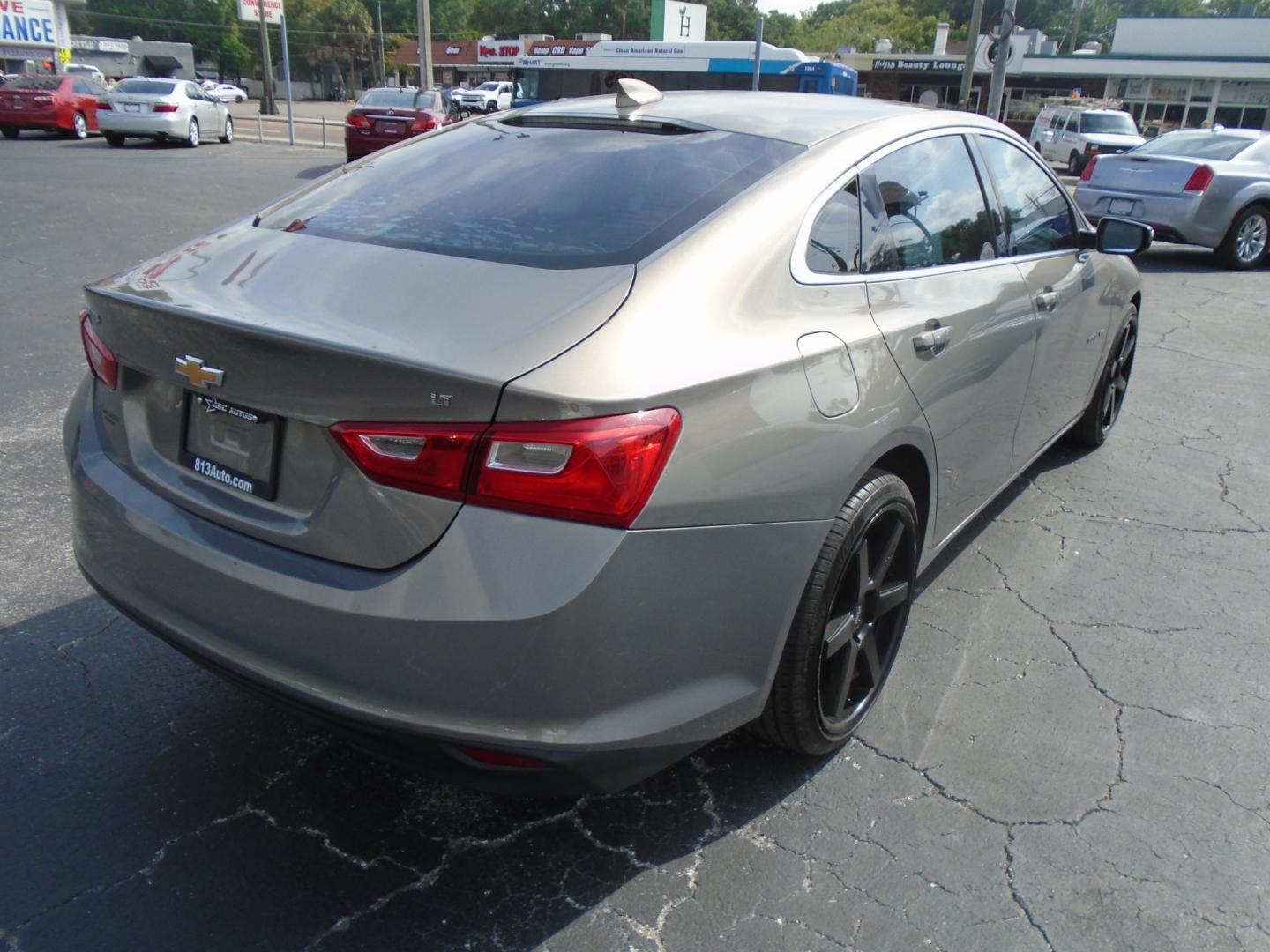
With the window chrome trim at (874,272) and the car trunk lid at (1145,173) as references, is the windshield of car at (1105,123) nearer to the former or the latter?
the car trunk lid at (1145,173)

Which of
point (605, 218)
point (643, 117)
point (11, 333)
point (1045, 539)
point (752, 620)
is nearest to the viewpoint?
point (752, 620)

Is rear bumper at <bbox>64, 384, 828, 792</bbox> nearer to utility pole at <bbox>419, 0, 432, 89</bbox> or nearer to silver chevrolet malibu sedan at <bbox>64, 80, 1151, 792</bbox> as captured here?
silver chevrolet malibu sedan at <bbox>64, 80, 1151, 792</bbox>

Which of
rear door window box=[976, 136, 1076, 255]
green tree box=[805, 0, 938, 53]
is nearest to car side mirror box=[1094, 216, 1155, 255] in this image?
rear door window box=[976, 136, 1076, 255]

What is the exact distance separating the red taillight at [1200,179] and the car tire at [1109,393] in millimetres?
7224

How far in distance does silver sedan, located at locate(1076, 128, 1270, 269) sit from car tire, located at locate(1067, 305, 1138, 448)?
6.80 metres

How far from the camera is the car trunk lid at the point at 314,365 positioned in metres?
1.90

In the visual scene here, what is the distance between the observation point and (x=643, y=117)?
10.0 feet

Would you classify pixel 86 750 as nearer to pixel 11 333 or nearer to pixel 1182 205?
pixel 11 333

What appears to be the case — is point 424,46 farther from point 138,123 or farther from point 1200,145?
point 1200,145

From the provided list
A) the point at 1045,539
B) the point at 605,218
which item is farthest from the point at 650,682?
the point at 1045,539

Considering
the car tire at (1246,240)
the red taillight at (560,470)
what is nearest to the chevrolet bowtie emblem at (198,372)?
the red taillight at (560,470)

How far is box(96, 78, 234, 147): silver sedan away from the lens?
21.5 metres

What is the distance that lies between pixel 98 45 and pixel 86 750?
93388 millimetres

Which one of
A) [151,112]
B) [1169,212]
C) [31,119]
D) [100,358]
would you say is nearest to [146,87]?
[151,112]
